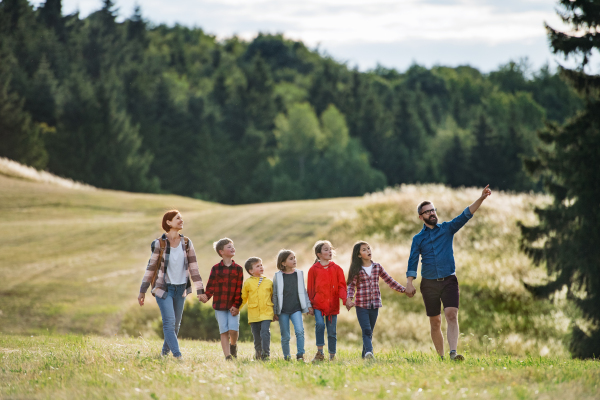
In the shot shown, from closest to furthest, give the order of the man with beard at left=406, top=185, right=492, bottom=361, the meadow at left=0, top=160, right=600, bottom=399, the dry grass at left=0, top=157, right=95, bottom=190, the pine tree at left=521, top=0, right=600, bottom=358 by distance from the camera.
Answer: the meadow at left=0, top=160, right=600, bottom=399 < the man with beard at left=406, top=185, right=492, bottom=361 < the pine tree at left=521, top=0, right=600, bottom=358 < the dry grass at left=0, top=157, right=95, bottom=190

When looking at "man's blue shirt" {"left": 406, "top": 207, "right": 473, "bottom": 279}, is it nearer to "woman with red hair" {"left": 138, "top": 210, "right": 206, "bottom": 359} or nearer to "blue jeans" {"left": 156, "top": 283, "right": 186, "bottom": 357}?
"woman with red hair" {"left": 138, "top": 210, "right": 206, "bottom": 359}

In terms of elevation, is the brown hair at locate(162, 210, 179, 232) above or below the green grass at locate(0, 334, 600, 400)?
above

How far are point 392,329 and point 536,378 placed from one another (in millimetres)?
10863

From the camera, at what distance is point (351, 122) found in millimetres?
93500

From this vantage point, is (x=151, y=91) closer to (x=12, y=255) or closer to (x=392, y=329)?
(x=12, y=255)

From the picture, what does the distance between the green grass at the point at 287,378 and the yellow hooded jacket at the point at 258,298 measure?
2.17 ft

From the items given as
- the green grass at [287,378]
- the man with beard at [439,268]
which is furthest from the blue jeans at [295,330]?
the man with beard at [439,268]

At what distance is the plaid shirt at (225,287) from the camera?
29.7ft

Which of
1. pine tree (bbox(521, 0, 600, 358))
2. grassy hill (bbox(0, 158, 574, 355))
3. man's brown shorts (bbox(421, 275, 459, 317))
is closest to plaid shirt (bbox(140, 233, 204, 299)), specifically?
man's brown shorts (bbox(421, 275, 459, 317))

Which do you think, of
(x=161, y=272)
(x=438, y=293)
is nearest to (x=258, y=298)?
(x=161, y=272)

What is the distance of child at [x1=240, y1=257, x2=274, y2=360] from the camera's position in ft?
29.5

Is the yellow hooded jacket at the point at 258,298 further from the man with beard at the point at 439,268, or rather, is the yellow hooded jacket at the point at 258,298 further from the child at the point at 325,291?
the man with beard at the point at 439,268

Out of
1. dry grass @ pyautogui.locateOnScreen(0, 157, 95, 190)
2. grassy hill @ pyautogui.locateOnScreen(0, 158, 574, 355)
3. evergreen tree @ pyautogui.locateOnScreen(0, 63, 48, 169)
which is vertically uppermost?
evergreen tree @ pyautogui.locateOnScreen(0, 63, 48, 169)

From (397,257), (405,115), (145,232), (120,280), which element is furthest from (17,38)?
(397,257)
